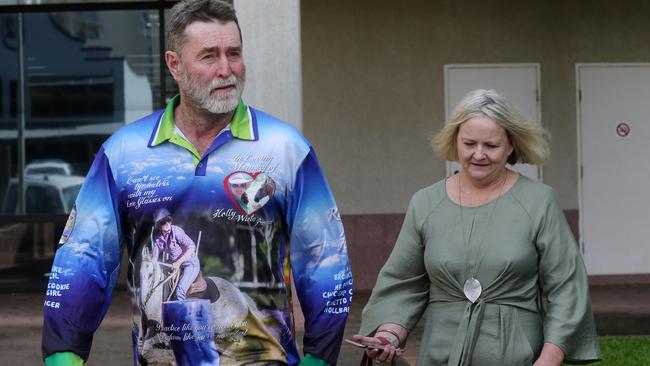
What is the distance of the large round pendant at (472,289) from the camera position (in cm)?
427

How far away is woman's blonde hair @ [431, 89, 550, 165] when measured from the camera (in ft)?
14.3

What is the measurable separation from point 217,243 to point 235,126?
0.35 metres

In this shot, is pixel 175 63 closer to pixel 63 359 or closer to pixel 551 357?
pixel 63 359

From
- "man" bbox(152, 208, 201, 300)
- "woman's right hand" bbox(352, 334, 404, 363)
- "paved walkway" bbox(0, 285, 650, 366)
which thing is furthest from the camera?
"paved walkway" bbox(0, 285, 650, 366)

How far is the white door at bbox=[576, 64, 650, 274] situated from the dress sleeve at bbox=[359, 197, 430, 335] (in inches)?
352

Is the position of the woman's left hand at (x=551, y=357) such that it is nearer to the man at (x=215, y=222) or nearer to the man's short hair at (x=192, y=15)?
the man at (x=215, y=222)

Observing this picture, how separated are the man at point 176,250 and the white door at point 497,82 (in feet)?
31.7

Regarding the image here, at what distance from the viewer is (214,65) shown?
3463 millimetres

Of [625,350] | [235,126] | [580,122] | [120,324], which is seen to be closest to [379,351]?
[235,126]

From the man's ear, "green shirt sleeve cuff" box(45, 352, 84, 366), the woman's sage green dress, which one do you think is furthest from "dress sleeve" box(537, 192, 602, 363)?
"green shirt sleeve cuff" box(45, 352, 84, 366)

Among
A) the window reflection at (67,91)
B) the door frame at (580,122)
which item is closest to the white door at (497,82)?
the door frame at (580,122)

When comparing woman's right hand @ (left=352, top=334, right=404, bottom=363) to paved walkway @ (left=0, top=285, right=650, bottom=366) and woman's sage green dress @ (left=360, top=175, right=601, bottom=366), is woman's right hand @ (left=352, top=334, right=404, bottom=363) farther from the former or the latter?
paved walkway @ (left=0, top=285, right=650, bottom=366)

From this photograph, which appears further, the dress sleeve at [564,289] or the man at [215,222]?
the dress sleeve at [564,289]

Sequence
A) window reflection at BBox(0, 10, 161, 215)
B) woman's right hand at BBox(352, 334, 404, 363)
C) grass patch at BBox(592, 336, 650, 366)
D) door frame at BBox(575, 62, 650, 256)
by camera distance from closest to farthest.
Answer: woman's right hand at BBox(352, 334, 404, 363), grass patch at BBox(592, 336, 650, 366), door frame at BBox(575, 62, 650, 256), window reflection at BBox(0, 10, 161, 215)
